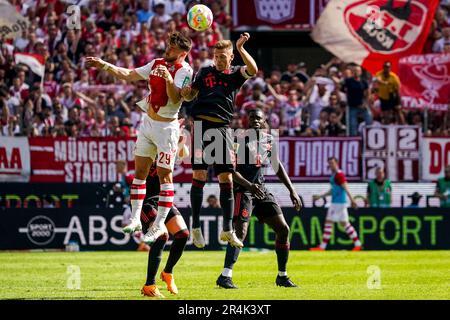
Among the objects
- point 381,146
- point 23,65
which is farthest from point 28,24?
point 381,146

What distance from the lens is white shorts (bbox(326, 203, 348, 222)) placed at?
26844 mm

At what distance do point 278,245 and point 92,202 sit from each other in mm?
11878

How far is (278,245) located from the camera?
16.6 m

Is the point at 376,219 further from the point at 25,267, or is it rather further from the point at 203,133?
the point at 203,133

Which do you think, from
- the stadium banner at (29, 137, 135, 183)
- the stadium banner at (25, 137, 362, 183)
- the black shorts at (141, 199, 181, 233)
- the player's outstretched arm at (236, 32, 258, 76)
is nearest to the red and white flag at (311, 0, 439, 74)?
the stadium banner at (25, 137, 362, 183)

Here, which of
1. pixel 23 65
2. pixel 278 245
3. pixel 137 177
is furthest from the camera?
pixel 23 65

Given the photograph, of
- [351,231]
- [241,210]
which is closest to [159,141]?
[241,210]

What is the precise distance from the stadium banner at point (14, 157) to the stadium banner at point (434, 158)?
939 cm

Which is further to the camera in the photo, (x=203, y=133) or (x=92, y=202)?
(x=92, y=202)

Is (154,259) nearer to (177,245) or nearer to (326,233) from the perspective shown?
(177,245)

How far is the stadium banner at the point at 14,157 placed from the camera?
28.0m

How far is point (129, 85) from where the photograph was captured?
96.8 ft

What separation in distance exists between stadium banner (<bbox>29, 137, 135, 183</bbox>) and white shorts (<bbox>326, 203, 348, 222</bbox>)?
195 inches

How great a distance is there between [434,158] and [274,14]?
7.12 metres
